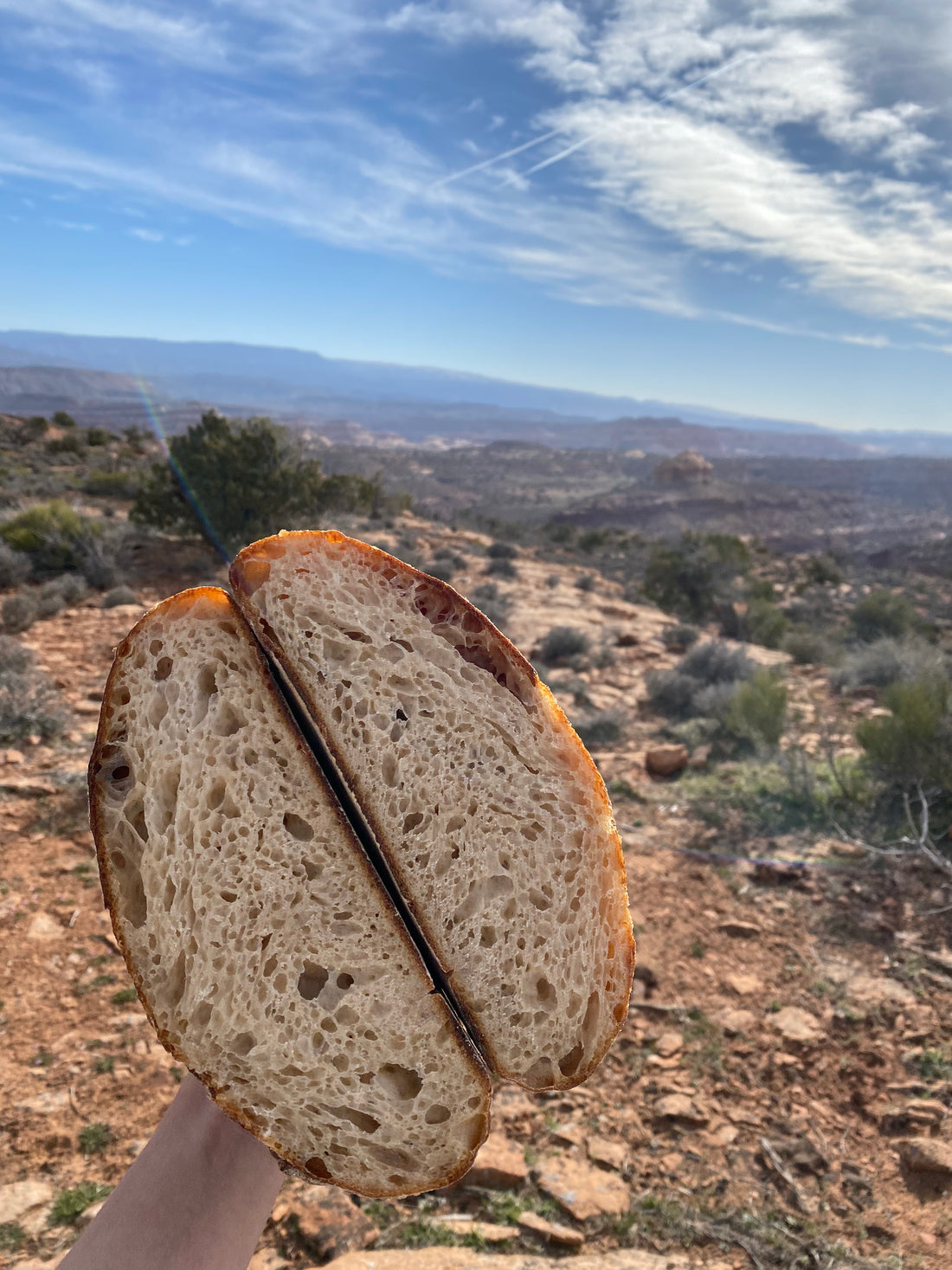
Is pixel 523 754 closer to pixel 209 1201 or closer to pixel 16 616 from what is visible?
pixel 209 1201

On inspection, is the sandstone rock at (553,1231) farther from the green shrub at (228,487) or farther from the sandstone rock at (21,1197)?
the green shrub at (228,487)

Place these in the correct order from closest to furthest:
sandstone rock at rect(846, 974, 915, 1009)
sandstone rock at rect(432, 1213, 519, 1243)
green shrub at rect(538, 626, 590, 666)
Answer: sandstone rock at rect(432, 1213, 519, 1243), sandstone rock at rect(846, 974, 915, 1009), green shrub at rect(538, 626, 590, 666)

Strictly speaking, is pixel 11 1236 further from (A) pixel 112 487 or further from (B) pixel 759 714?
(A) pixel 112 487

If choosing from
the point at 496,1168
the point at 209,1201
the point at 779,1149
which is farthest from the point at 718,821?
the point at 209,1201

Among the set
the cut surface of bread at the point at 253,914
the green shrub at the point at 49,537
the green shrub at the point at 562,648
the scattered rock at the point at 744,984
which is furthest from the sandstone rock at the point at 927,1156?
the green shrub at the point at 49,537

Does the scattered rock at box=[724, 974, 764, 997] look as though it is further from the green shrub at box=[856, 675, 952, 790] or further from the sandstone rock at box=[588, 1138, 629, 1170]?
the green shrub at box=[856, 675, 952, 790]

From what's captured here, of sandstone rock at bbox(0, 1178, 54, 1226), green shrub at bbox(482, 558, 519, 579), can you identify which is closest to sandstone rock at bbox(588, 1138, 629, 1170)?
sandstone rock at bbox(0, 1178, 54, 1226)
